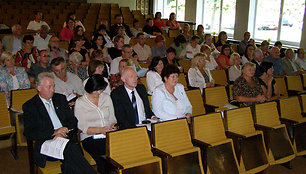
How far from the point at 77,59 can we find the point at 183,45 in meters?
3.69

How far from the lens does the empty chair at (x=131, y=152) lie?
2730mm

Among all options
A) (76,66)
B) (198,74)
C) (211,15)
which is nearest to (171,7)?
(211,15)

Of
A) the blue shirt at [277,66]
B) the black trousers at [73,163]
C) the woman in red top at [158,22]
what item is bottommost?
the black trousers at [73,163]

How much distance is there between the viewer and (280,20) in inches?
392

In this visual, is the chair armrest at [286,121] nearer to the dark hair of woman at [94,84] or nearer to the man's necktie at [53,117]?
the dark hair of woman at [94,84]

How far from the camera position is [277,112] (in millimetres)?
4137

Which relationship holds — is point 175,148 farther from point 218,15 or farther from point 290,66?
point 218,15

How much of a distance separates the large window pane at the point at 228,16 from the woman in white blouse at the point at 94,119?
31.9 feet

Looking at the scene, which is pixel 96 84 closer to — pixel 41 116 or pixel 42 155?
pixel 41 116

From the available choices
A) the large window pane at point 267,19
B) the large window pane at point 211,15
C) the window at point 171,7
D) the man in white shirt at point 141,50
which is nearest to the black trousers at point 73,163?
the man in white shirt at point 141,50

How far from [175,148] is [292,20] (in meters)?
8.22

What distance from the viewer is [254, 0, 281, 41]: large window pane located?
1021 centimetres

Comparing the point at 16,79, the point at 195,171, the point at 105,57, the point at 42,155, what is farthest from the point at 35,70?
the point at 195,171

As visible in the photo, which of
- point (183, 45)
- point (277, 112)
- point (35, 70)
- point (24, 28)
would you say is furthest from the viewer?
point (24, 28)
